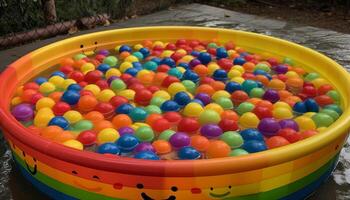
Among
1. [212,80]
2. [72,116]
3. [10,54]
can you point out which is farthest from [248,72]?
[10,54]

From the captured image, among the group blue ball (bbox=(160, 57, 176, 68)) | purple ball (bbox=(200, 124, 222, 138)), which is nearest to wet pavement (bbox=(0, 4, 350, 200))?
purple ball (bbox=(200, 124, 222, 138))

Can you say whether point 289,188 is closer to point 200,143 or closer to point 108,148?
point 200,143

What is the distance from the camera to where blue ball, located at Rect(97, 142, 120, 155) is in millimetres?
2334

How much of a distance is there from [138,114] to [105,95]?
0.41 metres

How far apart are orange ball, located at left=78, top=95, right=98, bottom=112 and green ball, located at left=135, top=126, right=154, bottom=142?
54 centimetres

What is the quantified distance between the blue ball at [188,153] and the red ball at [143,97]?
78 centimetres

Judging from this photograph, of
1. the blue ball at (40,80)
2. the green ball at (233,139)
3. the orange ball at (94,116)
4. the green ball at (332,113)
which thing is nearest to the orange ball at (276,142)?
the green ball at (233,139)

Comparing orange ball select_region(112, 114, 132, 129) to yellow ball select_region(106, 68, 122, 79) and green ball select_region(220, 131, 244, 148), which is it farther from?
yellow ball select_region(106, 68, 122, 79)

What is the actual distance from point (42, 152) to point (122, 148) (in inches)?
18.7

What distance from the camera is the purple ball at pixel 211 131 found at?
8.44 ft

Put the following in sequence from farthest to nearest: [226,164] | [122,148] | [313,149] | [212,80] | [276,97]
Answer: [212,80] < [276,97] < [122,148] < [313,149] < [226,164]

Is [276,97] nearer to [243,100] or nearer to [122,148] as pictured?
[243,100]

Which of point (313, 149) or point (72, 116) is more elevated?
point (313, 149)

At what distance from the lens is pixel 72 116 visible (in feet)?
9.09
